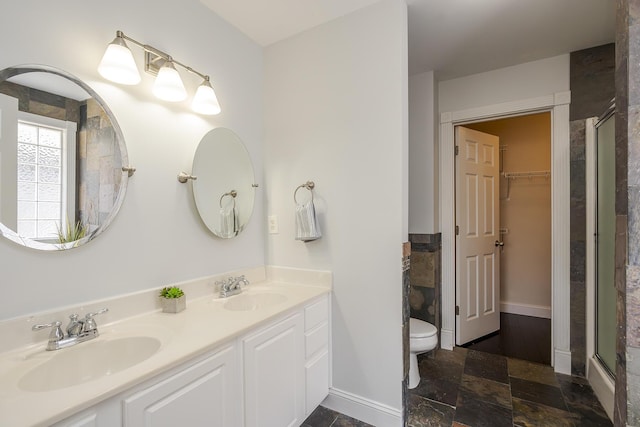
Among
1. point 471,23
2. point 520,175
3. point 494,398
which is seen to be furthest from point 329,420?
point 520,175

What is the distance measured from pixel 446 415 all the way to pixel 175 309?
5.55 feet

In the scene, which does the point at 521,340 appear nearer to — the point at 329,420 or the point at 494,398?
the point at 494,398

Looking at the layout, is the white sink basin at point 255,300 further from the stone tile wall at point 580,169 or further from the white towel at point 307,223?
the stone tile wall at point 580,169

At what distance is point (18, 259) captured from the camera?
103 centimetres

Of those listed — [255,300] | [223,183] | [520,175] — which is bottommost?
[255,300]

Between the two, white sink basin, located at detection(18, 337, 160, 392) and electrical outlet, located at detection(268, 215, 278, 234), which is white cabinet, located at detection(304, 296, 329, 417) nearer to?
electrical outlet, located at detection(268, 215, 278, 234)

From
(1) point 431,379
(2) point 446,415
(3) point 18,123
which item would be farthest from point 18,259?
(1) point 431,379

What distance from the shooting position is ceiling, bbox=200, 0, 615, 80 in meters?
1.70

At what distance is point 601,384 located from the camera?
1864 mm

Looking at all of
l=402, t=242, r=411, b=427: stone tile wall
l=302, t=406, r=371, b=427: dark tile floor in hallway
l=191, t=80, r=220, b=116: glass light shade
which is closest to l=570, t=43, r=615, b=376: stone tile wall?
l=402, t=242, r=411, b=427: stone tile wall

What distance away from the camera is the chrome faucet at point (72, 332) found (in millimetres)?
1039

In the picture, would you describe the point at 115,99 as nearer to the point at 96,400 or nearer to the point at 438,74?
the point at 96,400

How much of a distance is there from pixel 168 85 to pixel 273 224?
1.05 metres

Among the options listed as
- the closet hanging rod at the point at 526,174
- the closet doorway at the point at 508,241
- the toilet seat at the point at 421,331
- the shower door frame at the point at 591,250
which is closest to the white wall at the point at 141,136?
the toilet seat at the point at 421,331
